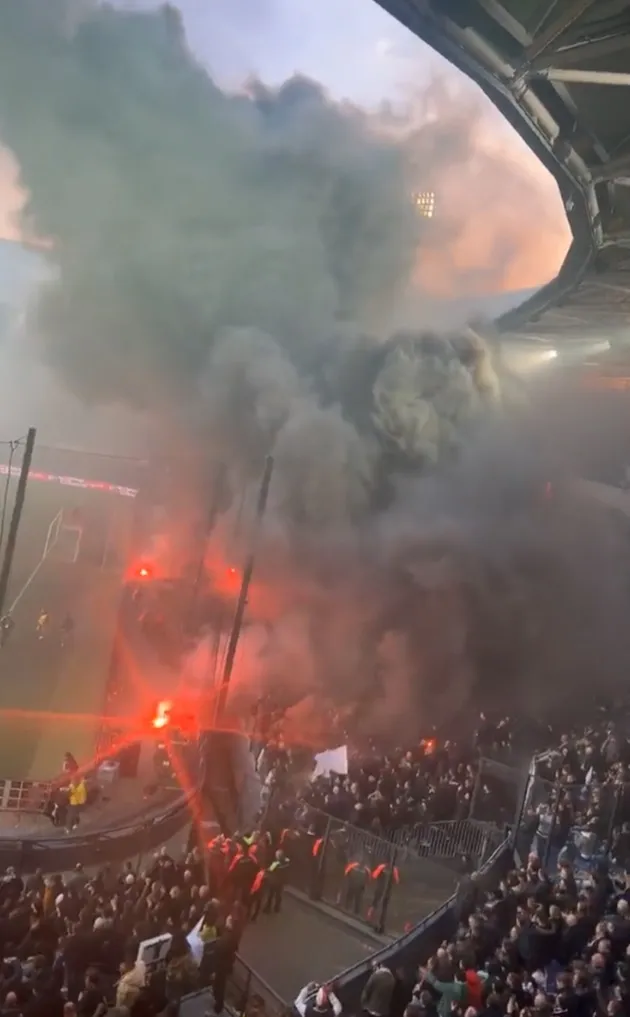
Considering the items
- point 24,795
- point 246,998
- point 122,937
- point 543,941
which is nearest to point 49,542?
point 24,795

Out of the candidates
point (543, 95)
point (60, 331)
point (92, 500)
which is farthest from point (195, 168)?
point (543, 95)

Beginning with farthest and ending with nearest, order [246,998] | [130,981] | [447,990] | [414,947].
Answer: [414,947], [246,998], [130,981], [447,990]

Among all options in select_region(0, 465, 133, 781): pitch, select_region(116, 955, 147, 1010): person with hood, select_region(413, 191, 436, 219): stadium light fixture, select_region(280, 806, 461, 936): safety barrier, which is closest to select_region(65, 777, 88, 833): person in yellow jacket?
select_region(0, 465, 133, 781): pitch

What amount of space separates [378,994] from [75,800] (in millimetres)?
4062

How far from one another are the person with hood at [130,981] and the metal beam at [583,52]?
23.4 feet

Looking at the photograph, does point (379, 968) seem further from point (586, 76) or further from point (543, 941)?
point (586, 76)

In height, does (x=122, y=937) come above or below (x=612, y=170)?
below

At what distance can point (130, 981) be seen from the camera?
19.0 feet

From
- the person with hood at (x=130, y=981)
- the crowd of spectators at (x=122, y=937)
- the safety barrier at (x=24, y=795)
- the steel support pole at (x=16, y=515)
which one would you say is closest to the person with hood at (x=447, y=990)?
the crowd of spectators at (x=122, y=937)

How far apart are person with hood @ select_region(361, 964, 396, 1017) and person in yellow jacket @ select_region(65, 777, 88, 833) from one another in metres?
3.51

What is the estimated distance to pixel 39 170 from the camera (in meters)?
10.2

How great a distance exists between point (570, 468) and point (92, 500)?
346 inches

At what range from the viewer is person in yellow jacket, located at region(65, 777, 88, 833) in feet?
26.2

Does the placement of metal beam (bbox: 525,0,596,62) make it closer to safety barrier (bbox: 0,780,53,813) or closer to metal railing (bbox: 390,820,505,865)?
metal railing (bbox: 390,820,505,865)
